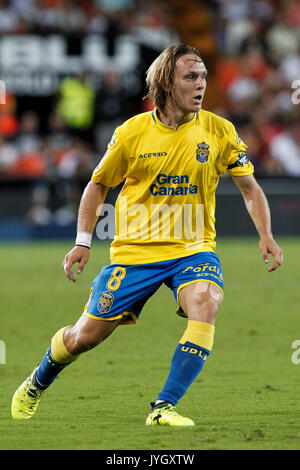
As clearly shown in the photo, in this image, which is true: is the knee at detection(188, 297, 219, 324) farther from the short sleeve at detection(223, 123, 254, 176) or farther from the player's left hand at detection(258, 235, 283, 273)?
the short sleeve at detection(223, 123, 254, 176)

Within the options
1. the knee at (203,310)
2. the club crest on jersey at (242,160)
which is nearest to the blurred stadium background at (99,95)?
the club crest on jersey at (242,160)

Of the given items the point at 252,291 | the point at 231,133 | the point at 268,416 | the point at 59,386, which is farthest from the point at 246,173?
the point at 252,291

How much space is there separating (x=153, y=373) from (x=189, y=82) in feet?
8.56

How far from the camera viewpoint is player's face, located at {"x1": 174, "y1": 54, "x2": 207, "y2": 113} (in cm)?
581

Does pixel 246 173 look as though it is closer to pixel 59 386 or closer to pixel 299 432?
pixel 299 432

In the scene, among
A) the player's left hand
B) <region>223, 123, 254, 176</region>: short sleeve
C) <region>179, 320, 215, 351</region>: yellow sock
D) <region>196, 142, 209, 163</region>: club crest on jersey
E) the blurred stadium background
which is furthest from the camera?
the blurred stadium background

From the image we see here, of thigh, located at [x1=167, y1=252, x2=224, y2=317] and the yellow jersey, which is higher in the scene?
the yellow jersey

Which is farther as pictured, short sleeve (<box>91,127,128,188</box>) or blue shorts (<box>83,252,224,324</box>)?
short sleeve (<box>91,127,128,188</box>)

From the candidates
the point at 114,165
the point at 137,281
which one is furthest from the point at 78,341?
the point at 114,165

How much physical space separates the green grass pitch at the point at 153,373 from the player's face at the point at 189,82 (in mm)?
1810

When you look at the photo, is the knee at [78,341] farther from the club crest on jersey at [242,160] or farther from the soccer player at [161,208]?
the club crest on jersey at [242,160]

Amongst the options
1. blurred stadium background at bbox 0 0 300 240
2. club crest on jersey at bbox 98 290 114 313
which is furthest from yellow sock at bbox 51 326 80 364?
blurred stadium background at bbox 0 0 300 240

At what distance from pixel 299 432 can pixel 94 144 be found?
1592 cm

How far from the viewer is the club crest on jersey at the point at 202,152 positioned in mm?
5891
